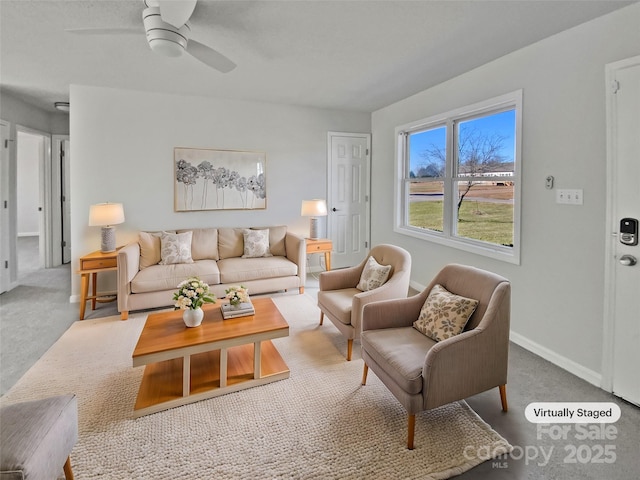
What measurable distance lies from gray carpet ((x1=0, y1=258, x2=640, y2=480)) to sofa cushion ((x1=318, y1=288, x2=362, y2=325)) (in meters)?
0.36

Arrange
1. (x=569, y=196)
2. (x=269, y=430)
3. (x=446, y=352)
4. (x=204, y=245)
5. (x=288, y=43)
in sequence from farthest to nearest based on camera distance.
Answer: (x=204, y=245) → (x=288, y=43) → (x=569, y=196) → (x=269, y=430) → (x=446, y=352)

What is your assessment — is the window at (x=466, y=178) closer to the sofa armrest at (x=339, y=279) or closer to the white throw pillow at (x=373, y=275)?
the white throw pillow at (x=373, y=275)

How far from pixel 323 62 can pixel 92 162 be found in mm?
2986

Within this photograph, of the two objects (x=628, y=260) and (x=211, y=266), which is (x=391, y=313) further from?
(x=211, y=266)

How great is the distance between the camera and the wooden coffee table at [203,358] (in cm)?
206

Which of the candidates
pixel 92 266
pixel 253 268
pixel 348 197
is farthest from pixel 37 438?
pixel 348 197

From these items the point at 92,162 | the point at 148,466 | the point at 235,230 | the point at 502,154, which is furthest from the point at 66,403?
the point at 502,154

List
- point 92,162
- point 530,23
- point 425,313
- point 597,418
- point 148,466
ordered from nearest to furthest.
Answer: point 148,466
point 597,418
point 425,313
point 530,23
point 92,162

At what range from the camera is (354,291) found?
10.1 ft

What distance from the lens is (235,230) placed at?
4504 mm

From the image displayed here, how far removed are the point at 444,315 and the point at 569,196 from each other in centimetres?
143

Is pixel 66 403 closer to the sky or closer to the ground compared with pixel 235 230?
closer to the ground

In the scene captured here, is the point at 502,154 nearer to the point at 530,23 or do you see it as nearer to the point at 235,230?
the point at 530,23

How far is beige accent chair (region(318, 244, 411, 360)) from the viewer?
2586 millimetres
